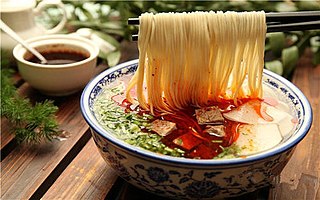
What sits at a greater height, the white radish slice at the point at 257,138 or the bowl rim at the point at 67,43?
the white radish slice at the point at 257,138

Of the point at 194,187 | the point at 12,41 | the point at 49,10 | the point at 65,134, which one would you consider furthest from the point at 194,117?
the point at 49,10

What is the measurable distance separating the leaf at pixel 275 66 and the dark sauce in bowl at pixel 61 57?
50cm

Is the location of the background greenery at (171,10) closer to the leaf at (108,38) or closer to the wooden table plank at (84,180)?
the leaf at (108,38)

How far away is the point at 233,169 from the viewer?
2.30ft

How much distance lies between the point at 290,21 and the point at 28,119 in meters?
0.58

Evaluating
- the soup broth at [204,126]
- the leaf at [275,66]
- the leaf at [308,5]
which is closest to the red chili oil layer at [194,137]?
the soup broth at [204,126]

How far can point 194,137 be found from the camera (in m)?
0.81

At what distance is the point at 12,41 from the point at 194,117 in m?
0.63

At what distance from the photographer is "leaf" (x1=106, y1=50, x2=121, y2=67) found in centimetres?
129

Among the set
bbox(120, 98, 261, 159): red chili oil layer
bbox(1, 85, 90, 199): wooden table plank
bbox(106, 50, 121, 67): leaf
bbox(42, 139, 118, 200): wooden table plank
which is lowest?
bbox(1, 85, 90, 199): wooden table plank

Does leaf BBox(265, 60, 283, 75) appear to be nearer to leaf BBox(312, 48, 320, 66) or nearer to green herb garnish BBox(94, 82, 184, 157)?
leaf BBox(312, 48, 320, 66)

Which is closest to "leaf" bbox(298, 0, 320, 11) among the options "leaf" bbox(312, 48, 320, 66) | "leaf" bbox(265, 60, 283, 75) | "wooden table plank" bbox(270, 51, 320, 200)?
"leaf" bbox(312, 48, 320, 66)

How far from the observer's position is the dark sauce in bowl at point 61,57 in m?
1.19

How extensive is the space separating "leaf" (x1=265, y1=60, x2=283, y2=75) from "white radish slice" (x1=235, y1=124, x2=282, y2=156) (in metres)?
0.45
